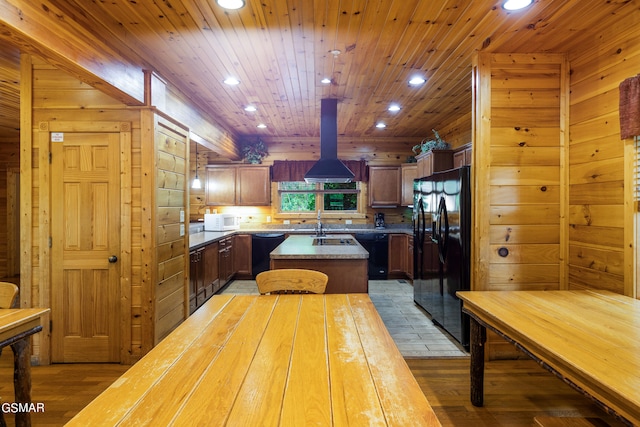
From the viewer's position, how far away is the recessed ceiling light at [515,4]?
212 cm

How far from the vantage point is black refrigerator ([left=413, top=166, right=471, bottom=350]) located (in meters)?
3.12

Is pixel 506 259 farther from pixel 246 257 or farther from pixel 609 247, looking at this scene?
pixel 246 257

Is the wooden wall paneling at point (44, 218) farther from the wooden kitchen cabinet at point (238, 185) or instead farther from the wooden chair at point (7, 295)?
the wooden kitchen cabinet at point (238, 185)

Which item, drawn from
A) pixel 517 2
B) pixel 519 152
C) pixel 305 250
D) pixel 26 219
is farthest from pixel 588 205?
pixel 26 219

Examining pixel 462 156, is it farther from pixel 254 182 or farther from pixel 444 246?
pixel 254 182

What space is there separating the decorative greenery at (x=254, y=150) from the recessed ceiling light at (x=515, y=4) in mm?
4863

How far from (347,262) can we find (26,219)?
282 centimetres

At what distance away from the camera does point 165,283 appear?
3.20m

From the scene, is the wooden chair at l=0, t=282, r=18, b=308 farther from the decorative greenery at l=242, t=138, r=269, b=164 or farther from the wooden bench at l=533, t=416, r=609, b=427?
the decorative greenery at l=242, t=138, r=269, b=164

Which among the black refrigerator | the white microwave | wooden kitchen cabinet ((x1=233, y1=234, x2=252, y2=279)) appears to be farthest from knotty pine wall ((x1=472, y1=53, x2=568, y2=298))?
the white microwave

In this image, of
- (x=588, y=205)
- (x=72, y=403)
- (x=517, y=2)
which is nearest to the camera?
(x=517, y=2)

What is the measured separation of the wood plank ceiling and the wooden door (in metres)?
0.92

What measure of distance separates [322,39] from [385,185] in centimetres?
413

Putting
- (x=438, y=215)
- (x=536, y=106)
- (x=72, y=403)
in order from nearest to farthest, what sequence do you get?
(x=72, y=403), (x=536, y=106), (x=438, y=215)
